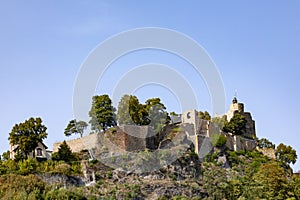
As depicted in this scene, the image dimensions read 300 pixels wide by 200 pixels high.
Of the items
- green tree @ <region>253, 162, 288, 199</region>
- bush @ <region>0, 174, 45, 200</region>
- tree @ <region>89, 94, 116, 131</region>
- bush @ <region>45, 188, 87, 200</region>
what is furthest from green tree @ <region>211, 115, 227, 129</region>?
bush @ <region>0, 174, 45, 200</region>

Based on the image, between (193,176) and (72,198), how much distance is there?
1458 centimetres

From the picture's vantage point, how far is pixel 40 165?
48938mm

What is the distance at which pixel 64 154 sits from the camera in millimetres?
52625

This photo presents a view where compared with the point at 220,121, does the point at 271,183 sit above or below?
below

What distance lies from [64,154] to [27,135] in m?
3.62

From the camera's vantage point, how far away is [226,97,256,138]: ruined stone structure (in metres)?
70.7

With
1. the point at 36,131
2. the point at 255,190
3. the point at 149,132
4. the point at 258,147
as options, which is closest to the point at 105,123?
the point at 149,132

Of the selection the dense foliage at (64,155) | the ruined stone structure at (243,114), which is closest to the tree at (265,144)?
the ruined stone structure at (243,114)

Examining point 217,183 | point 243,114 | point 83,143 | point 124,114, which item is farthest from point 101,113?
point 243,114

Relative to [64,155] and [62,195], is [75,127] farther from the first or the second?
[62,195]

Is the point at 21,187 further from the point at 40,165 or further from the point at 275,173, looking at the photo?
the point at 275,173

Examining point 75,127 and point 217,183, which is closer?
point 217,183

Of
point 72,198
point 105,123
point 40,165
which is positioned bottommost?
point 72,198

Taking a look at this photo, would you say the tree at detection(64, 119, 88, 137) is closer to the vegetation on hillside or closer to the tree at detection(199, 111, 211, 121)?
the vegetation on hillside
